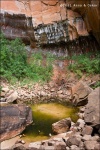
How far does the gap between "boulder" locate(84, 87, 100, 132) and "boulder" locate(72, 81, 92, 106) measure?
2843mm

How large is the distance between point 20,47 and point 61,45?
2313 mm

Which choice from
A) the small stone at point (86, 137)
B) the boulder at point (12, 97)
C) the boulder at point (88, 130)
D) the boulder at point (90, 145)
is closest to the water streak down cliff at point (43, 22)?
the boulder at point (12, 97)

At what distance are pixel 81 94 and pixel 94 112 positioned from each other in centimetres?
347

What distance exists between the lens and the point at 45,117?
7.86 m

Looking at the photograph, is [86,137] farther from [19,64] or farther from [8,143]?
[19,64]

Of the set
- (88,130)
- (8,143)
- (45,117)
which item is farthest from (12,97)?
(88,130)

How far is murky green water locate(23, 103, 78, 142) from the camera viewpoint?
21.7 ft

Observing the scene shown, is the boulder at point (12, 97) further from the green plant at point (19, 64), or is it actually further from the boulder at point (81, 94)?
the boulder at point (81, 94)

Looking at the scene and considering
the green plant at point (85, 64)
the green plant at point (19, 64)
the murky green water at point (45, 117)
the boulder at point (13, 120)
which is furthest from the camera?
the green plant at point (85, 64)

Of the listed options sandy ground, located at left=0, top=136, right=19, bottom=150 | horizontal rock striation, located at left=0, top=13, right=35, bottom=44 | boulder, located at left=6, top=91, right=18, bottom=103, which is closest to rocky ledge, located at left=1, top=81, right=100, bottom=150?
sandy ground, located at left=0, top=136, right=19, bottom=150

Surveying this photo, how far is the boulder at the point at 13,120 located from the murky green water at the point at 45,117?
0.19 metres

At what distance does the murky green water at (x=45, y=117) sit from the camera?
661cm

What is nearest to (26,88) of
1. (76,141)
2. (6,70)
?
(6,70)

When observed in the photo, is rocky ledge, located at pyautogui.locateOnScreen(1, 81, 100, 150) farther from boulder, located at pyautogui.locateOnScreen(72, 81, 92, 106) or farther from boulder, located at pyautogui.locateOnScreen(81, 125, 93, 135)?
boulder, located at pyautogui.locateOnScreen(72, 81, 92, 106)
